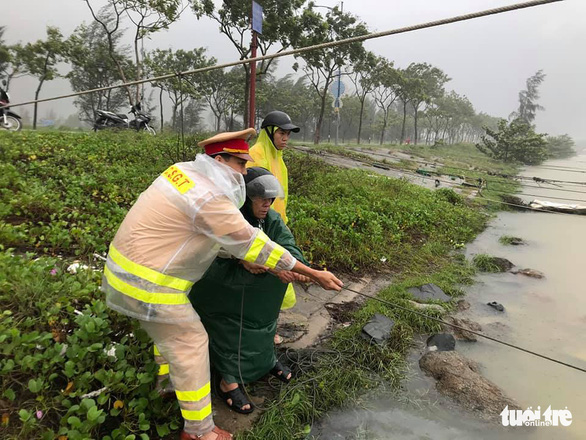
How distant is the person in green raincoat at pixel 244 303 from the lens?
197 cm

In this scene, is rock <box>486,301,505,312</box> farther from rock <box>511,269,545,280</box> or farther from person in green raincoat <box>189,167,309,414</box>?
person in green raincoat <box>189,167,309,414</box>

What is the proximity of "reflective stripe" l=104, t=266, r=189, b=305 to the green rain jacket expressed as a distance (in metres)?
0.42

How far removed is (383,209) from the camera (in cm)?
635

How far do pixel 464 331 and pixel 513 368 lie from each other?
Result: 1.61 ft

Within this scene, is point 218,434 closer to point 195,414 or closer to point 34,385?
point 195,414

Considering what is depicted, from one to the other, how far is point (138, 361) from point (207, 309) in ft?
1.49

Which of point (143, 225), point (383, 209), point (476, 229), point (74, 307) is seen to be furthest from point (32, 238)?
point (476, 229)

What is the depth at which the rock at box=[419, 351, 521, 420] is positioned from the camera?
2350mm

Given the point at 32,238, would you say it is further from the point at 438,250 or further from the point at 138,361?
the point at 438,250

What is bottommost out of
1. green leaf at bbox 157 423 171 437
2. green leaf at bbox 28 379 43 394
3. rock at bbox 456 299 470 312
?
rock at bbox 456 299 470 312

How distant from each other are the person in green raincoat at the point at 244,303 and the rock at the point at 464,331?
1.97 m

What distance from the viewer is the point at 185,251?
5.13 ft

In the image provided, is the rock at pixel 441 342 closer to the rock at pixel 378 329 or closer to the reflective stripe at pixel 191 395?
the rock at pixel 378 329

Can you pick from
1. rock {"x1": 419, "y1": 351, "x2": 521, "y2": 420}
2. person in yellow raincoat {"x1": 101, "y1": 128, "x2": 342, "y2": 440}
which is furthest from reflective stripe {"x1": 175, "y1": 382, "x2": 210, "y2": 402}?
rock {"x1": 419, "y1": 351, "x2": 521, "y2": 420}
